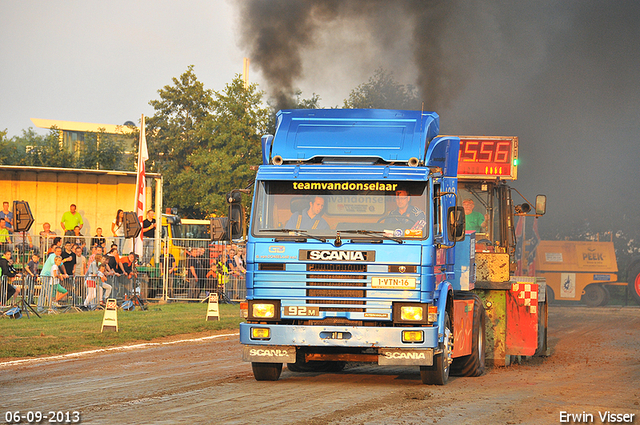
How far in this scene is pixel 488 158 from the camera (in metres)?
15.6

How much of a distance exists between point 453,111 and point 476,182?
13.7m

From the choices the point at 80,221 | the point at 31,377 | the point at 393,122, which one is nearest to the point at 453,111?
the point at 80,221

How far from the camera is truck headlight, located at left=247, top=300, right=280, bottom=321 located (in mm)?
10195

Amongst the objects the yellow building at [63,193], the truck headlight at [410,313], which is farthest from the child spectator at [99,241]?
the truck headlight at [410,313]

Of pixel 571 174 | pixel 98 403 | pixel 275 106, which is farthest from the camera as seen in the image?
pixel 571 174

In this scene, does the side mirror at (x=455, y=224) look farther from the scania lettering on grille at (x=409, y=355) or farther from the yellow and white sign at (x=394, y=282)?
the scania lettering on grille at (x=409, y=355)

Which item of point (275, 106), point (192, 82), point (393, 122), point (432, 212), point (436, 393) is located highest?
point (192, 82)

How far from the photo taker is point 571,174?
3650 centimetres

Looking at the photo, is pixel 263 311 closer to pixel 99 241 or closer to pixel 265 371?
pixel 265 371

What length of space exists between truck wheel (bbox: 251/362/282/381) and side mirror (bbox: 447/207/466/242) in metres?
2.84

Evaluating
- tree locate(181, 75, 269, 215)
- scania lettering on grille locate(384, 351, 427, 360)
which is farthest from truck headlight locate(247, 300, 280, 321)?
tree locate(181, 75, 269, 215)

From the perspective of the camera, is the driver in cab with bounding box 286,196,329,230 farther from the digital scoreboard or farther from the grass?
the grass

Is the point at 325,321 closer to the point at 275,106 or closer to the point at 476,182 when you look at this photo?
the point at 476,182

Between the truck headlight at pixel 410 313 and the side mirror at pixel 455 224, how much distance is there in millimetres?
1068
